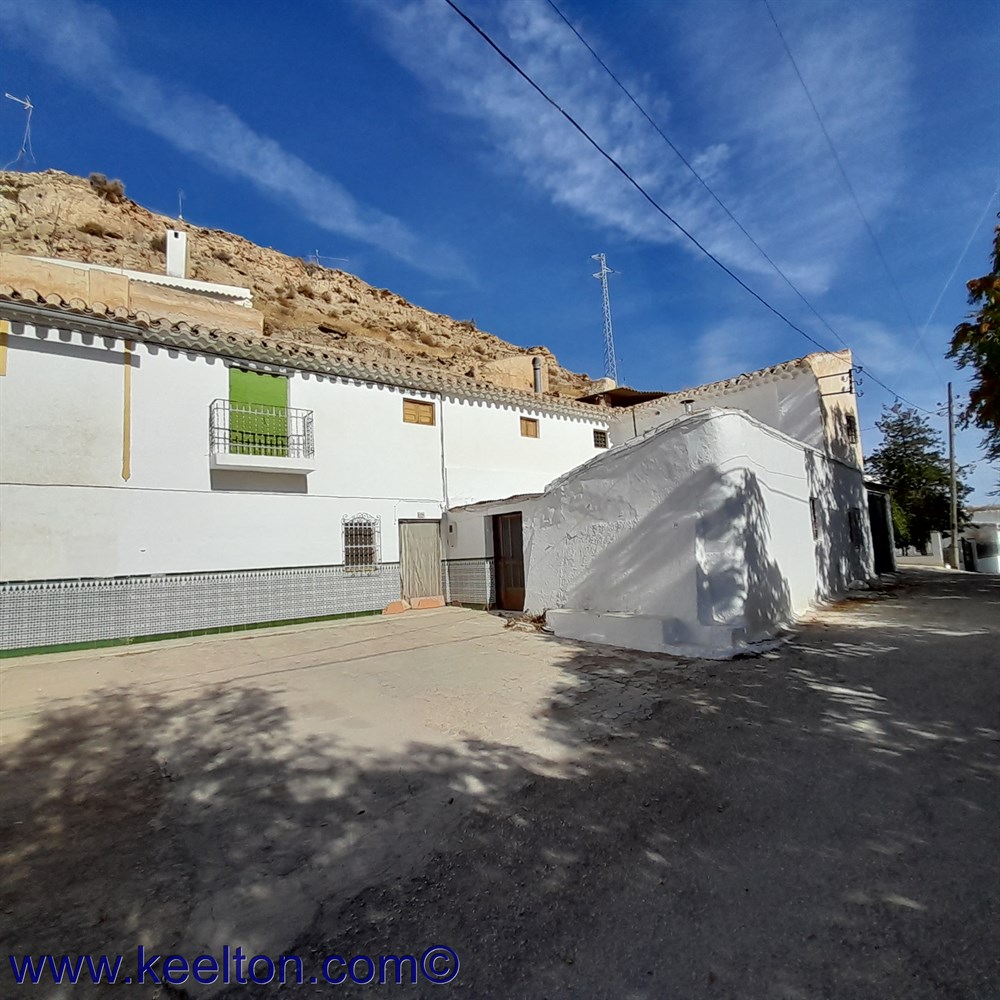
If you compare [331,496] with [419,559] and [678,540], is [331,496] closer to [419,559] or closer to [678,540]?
[419,559]

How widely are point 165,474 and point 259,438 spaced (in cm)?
179

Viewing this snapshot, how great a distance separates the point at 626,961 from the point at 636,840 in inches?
31.4

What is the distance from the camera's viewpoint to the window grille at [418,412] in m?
12.6

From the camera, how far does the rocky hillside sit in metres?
20.1

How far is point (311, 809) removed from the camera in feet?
9.87

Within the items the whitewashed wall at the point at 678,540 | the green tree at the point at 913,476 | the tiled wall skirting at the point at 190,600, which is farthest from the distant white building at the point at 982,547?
the tiled wall skirting at the point at 190,600

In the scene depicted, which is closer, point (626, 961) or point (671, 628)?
point (626, 961)

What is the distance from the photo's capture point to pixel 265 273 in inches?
998

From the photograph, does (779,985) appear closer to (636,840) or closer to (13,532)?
(636,840)

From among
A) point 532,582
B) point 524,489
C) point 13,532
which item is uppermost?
point 524,489

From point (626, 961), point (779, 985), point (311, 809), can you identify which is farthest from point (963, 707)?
point (311, 809)

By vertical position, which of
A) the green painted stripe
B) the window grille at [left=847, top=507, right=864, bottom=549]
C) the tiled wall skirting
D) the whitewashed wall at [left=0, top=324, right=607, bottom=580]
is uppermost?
the whitewashed wall at [left=0, top=324, right=607, bottom=580]

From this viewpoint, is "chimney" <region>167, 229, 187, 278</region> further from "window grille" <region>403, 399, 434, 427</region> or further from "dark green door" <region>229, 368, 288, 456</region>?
"window grille" <region>403, 399, 434, 427</region>

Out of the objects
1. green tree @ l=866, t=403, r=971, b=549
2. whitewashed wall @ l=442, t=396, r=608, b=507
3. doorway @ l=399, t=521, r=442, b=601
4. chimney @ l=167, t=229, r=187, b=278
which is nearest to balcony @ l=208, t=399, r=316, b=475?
doorway @ l=399, t=521, r=442, b=601
